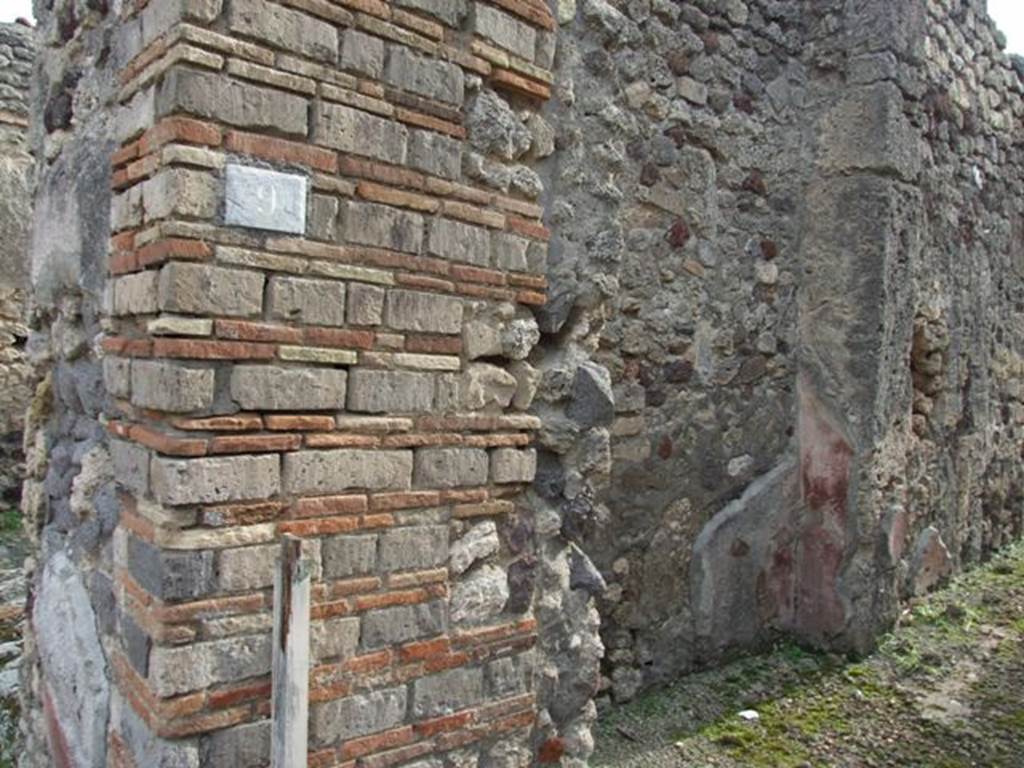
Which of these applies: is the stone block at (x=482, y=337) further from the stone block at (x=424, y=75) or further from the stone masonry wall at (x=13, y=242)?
the stone masonry wall at (x=13, y=242)

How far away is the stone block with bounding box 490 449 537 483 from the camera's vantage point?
7.64ft

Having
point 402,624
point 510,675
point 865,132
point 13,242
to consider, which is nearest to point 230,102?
point 402,624

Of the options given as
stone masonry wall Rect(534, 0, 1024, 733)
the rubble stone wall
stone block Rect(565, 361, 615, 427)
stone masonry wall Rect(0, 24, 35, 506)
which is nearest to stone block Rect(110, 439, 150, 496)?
the rubble stone wall

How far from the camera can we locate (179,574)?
1.79m

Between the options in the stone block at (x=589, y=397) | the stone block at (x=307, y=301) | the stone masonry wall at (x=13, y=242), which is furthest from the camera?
the stone masonry wall at (x=13, y=242)

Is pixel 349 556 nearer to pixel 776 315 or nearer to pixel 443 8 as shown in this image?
pixel 443 8

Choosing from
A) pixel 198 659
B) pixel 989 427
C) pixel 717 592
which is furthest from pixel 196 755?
pixel 989 427

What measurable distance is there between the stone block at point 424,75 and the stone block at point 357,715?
1462mm

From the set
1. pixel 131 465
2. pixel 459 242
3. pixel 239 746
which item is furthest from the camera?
pixel 459 242

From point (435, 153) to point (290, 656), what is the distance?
122cm

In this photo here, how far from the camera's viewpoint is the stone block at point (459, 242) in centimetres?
214

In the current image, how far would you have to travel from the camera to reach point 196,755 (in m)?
1.81

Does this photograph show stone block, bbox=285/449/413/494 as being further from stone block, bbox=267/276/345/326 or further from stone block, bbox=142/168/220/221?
stone block, bbox=142/168/220/221

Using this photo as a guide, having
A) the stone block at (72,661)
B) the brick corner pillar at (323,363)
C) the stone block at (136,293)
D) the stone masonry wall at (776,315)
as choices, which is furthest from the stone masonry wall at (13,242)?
the stone block at (136,293)
